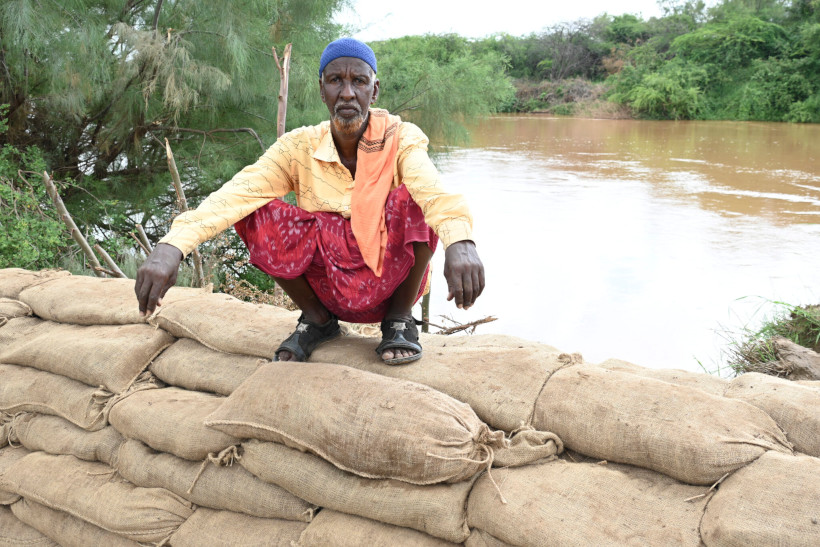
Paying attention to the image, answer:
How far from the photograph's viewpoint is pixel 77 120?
5270mm

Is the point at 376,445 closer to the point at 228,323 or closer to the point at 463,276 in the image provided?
the point at 463,276

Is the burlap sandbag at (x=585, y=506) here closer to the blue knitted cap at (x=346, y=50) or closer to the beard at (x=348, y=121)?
the beard at (x=348, y=121)

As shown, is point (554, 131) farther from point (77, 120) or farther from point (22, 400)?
point (22, 400)

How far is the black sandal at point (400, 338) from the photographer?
6.09ft

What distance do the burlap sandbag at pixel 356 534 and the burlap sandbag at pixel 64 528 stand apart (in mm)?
601

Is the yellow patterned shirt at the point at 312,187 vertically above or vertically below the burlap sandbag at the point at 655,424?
above

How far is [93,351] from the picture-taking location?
2.17m

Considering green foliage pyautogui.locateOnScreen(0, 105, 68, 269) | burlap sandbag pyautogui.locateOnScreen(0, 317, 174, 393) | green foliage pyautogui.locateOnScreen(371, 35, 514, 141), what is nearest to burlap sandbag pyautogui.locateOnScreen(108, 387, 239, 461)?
burlap sandbag pyautogui.locateOnScreen(0, 317, 174, 393)

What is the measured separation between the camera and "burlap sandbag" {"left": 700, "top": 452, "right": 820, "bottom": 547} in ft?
3.93

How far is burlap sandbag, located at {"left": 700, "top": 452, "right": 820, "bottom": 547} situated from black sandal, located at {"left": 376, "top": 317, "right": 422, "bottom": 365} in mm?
818

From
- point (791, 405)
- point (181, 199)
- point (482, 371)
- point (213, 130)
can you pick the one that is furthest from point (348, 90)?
point (213, 130)

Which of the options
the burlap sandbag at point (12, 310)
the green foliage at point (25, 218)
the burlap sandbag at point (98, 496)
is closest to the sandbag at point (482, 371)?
the burlap sandbag at point (98, 496)

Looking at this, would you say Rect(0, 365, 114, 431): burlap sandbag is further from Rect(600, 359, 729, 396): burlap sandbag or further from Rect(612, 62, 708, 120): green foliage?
Rect(612, 62, 708, 120): green foliage

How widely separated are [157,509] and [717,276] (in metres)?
5.40
